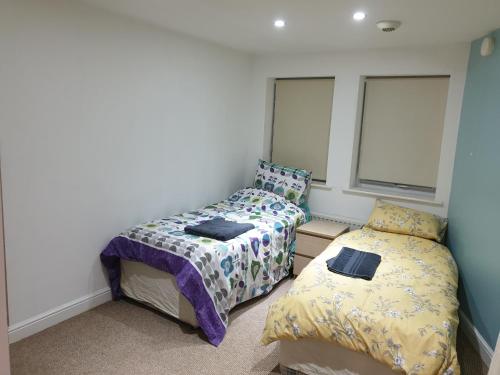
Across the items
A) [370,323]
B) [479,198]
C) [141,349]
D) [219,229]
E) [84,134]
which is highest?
[84,134]

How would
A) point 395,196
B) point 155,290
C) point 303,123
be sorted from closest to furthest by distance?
1. point 155,290
2. point 395,196
3. point 303,123

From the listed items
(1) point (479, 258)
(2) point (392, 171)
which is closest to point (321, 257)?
(1) point (479, 258)

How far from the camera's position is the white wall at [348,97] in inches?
132

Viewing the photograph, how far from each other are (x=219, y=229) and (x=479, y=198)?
1.92 m

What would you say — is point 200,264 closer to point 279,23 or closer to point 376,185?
point 279,23

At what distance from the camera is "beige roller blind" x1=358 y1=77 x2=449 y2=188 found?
11.6 ft

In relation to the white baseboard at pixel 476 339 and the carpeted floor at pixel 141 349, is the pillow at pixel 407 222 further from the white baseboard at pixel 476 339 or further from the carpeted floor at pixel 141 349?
the carpeted floor at pixel 141 349

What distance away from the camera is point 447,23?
263cm

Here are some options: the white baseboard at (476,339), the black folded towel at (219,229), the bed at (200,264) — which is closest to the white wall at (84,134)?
the bed at (200,264)

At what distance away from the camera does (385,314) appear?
79.4 inches

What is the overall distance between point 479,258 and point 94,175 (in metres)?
2.81

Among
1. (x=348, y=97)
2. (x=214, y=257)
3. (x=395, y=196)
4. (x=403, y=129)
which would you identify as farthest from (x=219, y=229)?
(x=403, y=129)

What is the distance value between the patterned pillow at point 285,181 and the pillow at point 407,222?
77 cm

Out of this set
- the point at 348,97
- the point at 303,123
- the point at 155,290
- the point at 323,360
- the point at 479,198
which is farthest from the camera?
the point at 303,123
